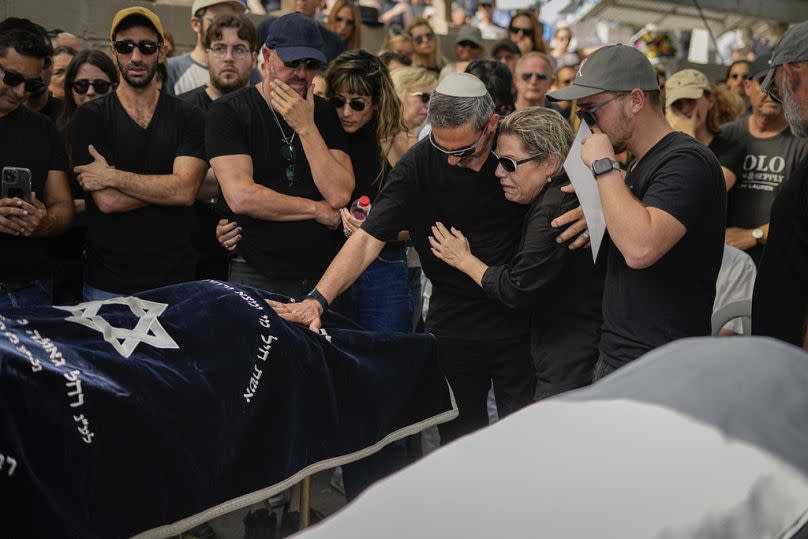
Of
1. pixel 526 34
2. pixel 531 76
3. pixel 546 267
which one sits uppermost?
pixel 526 34

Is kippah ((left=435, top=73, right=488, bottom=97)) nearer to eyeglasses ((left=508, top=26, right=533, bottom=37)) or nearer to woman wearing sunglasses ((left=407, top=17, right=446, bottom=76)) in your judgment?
woman wearing sunglasses ((left=407, top=17, right=446, bottom=76))

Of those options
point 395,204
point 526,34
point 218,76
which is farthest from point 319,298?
point 526,34

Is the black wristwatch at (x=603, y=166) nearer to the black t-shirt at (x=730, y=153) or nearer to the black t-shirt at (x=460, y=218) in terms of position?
the black t-shirt at (x=460, y=218)

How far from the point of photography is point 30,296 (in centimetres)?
383

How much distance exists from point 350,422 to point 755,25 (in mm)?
13042

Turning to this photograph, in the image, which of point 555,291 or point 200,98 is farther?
point 200,98

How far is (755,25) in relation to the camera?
46.1ft

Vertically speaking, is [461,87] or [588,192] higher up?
[461,87]

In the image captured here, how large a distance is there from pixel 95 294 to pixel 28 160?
0.63 meters

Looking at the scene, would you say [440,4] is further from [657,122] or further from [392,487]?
[392,487]

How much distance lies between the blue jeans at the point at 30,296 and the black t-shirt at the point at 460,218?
1.43 metres

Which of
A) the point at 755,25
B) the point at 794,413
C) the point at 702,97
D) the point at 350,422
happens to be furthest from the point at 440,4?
the point at 794,413

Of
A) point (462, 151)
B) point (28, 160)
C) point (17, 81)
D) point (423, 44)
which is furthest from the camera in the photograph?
point (423, 44)

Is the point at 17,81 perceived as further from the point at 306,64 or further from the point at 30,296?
the point at 306,64
